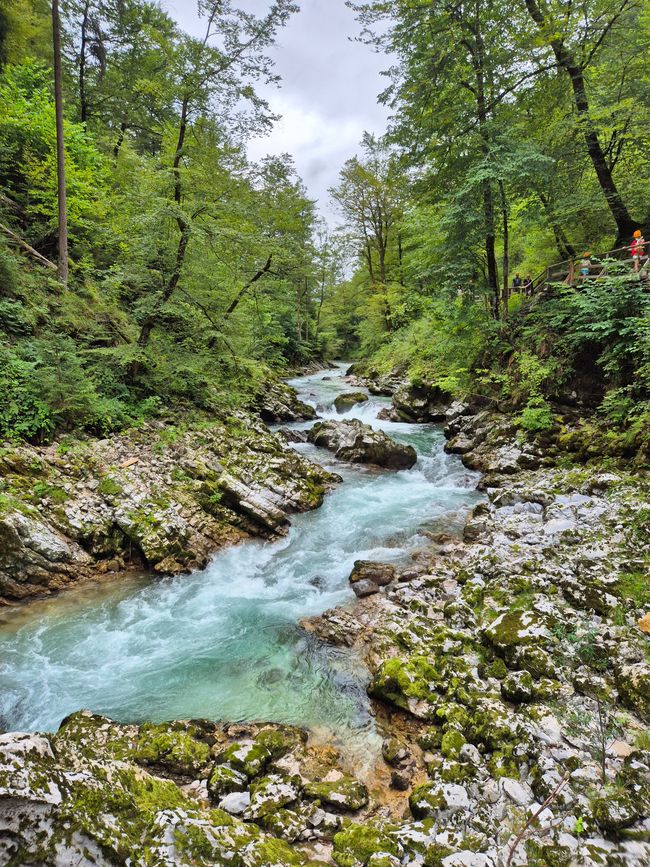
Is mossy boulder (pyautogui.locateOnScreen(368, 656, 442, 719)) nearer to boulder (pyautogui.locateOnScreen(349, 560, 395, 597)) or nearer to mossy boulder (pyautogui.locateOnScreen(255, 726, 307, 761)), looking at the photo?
mossy boulder (pyautogui.locateOnScreen(255, 726, 307, 761))

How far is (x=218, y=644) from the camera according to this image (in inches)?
227

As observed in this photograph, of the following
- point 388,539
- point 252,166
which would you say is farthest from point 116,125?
point 388,539

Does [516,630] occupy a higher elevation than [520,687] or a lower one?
higher

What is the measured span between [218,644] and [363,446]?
793 cm

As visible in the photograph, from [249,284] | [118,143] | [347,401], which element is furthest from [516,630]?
[118,143]

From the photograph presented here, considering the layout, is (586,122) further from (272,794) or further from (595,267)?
(272,794)

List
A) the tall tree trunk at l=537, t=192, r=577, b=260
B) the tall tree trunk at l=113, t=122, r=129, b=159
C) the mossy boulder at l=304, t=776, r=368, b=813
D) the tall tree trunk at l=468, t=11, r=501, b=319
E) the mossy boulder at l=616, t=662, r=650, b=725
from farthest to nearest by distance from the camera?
1. the tall tree trunk at l=113, t=122, r=129, b=159
2. the tall tree trunk at l=537, t=192, r=577, b=260
3. the tall tree trunk at l=468, t=11, r=501, b=319
4. the mossy boulder at l=616, t=662, r=650, b=725
5. the mossy boulder at l=304, t=776, r=368, b=813

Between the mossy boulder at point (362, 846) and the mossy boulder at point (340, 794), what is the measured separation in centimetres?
31

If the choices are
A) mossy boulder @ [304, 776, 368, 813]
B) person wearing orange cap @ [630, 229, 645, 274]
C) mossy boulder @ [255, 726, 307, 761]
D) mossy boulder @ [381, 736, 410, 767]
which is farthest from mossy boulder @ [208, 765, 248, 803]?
person wearing orange cap @ [630, 229, 645, 274]

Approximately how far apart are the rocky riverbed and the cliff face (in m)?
2.99

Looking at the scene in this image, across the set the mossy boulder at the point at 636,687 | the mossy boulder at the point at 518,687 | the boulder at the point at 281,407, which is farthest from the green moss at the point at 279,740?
the boulder at the point at 281,407

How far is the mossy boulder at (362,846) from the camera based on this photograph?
2.70m

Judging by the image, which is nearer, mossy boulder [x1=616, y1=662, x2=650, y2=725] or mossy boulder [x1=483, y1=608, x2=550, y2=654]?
mossy boulder [x1=616, y1=662, x2=650, y2=725]

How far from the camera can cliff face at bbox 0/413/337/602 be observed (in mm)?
6258
